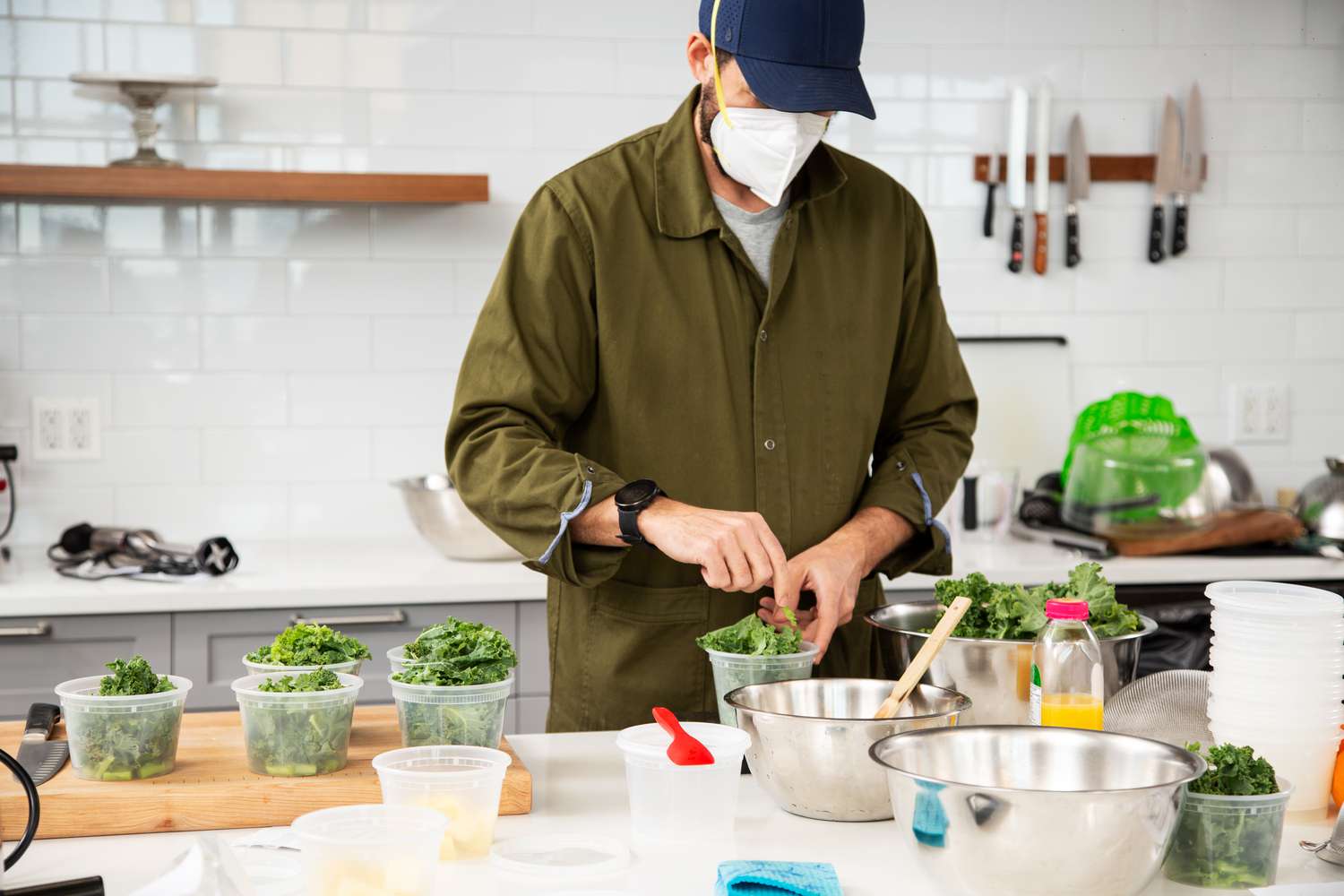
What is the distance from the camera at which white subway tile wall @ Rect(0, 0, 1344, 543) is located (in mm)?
3131

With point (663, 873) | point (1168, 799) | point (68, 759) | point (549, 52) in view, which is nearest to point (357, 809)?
point (663, 873)

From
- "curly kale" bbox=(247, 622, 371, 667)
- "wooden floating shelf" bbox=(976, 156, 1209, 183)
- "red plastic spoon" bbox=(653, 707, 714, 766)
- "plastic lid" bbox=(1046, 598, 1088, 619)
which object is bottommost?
"red plastic spoon" bbox=(653, 707, 714, 766)

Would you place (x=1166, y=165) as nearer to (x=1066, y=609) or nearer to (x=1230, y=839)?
(x=1066, y=609)

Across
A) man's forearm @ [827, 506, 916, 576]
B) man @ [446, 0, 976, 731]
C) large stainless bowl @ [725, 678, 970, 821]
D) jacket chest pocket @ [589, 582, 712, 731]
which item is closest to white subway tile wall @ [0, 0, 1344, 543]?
man @ [446, 0, 976, 731]

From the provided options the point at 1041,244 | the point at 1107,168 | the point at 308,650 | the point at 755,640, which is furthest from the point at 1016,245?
the point at 308,650

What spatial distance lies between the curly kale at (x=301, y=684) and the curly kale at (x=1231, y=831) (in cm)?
85

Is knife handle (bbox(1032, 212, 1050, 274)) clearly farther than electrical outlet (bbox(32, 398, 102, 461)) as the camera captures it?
Yes

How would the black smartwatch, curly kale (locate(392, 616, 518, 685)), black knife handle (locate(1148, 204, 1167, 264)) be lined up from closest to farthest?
curly kale (locate(392, 616, 518, 685)) < the black smartwatch < black knife handle (locate(1148, 204, 1167, 264))

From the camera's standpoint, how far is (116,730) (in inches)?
54.7

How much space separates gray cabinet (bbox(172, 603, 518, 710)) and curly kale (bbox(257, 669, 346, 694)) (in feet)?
3.93

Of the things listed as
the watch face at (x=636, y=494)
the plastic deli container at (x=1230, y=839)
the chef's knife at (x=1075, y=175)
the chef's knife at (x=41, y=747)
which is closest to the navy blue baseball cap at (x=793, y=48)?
the watch face at (x=636, y=494)

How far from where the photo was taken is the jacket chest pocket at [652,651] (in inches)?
75.0

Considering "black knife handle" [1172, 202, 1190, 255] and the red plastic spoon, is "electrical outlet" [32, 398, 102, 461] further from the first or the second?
"black knife handle" [1172, 202, 1190, 255]

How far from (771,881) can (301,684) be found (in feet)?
1.82
